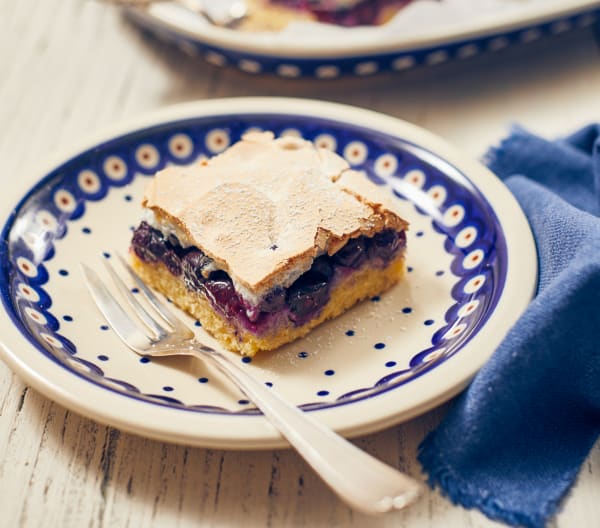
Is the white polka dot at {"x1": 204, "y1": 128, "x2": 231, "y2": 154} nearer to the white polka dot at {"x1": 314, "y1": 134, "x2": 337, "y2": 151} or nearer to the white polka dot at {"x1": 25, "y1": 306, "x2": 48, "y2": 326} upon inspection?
the white polka dot at {"x1": 314, "y1": 134, "x2": 337, "y2": 151}

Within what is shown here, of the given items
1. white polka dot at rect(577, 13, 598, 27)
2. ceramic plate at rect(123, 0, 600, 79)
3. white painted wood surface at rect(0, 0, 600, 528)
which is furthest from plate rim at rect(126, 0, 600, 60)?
white painted wood surface at rect(0, 0, 600, 528)

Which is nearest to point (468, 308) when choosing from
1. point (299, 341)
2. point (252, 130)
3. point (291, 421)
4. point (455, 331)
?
point (455, 331)

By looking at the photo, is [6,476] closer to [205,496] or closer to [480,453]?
[205,496]

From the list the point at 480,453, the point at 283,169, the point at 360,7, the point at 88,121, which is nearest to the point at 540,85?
the point at 360,7

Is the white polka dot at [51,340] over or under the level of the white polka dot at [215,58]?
under

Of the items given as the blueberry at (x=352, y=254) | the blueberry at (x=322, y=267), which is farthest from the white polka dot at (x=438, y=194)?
the blueberry at (x=322, y=267)

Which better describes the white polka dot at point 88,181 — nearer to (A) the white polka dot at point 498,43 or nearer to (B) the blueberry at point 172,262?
(B) the blueberry at point 172,262
